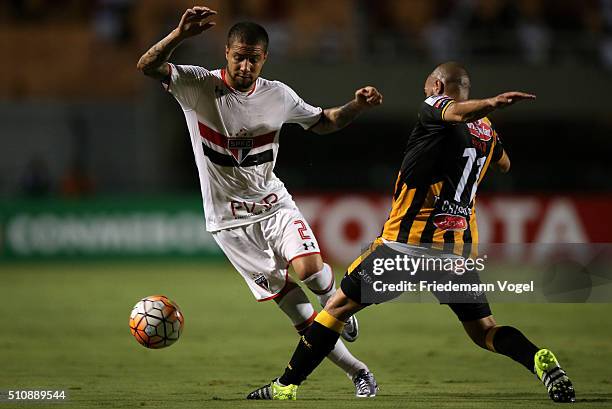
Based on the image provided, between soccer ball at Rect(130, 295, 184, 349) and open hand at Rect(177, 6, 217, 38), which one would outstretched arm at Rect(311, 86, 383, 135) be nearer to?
open hand at Rect(177, 6, 217, 38)

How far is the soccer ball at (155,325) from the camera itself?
Answer: 741 centimetres

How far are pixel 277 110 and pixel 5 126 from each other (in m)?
15.0

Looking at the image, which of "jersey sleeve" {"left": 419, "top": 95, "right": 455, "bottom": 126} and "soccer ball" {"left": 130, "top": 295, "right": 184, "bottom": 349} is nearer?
"jersey sleeve" {"left": 419, "top": 95, "right": 455, "bottom": 126}

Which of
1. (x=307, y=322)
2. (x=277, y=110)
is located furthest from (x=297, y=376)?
(x=277, y=110)

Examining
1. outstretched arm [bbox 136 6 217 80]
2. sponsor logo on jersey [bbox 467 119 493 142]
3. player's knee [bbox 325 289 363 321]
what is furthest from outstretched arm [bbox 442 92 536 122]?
outstretched arm [bbox 136 6 217 80]

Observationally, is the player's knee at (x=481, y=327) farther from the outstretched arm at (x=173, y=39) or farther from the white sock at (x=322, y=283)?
the outstretched arm at (x=173, y=39)

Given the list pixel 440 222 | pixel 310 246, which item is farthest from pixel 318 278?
pixel 440 222

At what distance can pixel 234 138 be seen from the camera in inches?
287

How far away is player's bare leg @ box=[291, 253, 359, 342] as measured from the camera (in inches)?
281

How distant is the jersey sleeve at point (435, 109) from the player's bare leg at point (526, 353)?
137cm

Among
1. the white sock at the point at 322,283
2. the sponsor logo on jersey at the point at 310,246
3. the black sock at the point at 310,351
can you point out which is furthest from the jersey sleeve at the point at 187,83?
the black sock at the point at 310,351

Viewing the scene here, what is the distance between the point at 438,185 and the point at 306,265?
1.12 meters

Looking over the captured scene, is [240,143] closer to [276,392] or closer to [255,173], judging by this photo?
[255,173]

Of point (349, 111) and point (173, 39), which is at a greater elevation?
point (173, 39)
